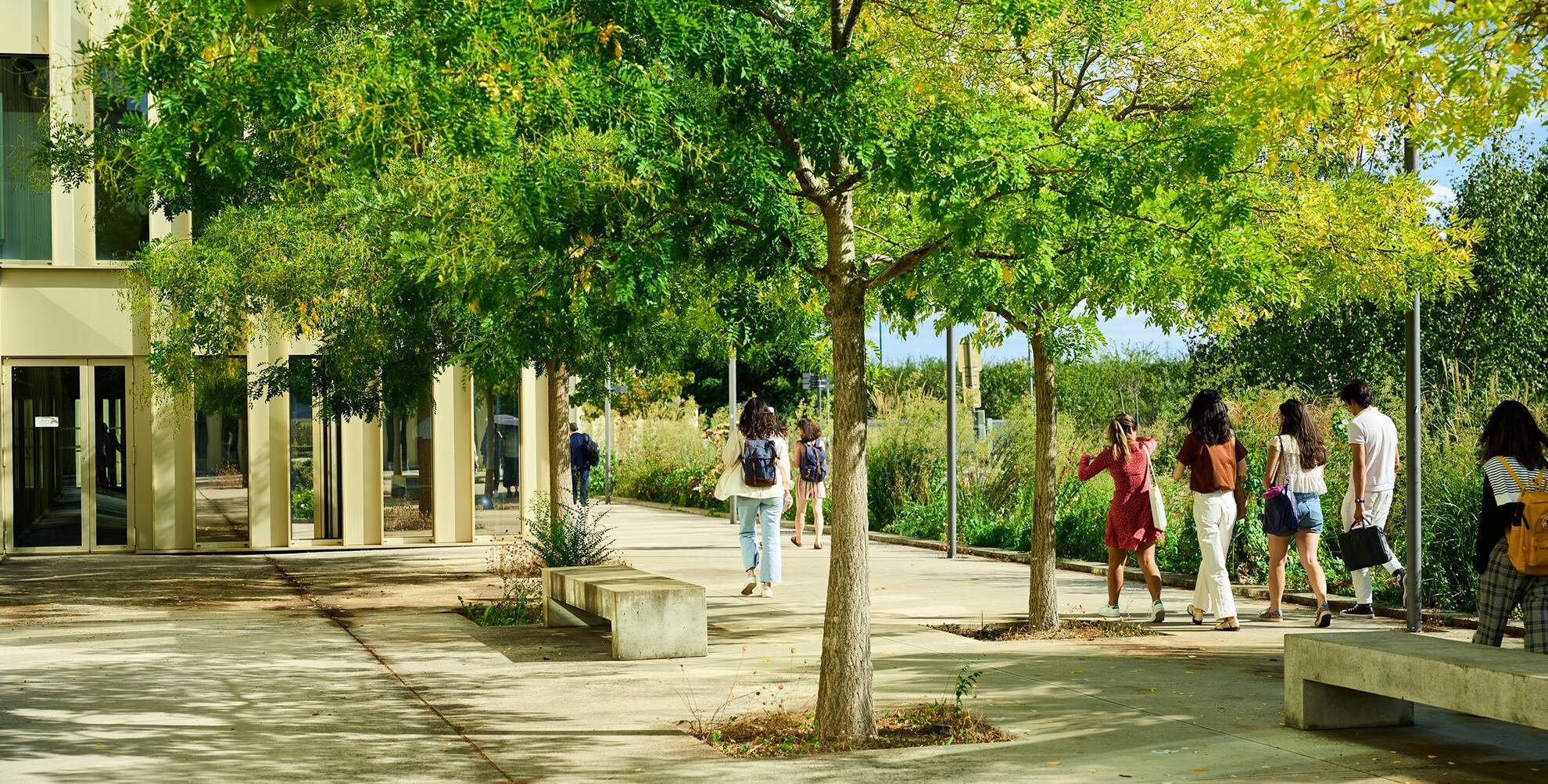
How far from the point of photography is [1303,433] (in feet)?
40.0

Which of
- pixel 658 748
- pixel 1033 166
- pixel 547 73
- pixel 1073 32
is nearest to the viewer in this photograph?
pixel 547 73

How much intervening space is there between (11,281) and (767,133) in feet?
55.6

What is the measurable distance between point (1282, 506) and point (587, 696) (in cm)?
602

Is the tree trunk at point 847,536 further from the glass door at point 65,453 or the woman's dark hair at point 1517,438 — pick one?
the glass door at point 65,453

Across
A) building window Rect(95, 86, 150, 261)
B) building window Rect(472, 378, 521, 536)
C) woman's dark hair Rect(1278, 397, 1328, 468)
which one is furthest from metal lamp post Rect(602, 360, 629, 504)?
woman's dark hair Rect(1278, 397, 1328, 468)

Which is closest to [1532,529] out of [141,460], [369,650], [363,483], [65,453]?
[369,650]

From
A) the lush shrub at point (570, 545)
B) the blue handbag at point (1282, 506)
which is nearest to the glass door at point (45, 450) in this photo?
the lush shrub at point (570, 545)

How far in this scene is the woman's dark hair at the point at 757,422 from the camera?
14523 millimetres

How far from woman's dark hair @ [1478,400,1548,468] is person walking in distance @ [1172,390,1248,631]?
3.66 meters

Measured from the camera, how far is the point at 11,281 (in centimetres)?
2117

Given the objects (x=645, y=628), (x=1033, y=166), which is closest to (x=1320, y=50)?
(x=1033, y=166)

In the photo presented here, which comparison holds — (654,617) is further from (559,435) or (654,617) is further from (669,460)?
(669,460)

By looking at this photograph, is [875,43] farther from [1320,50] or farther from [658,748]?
[658,748]

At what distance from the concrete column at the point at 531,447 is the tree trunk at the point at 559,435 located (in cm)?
645
